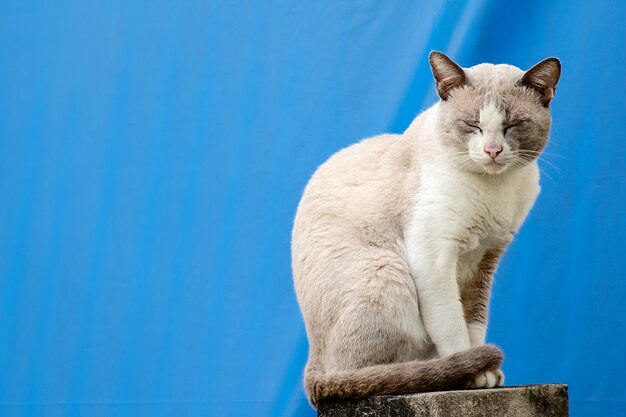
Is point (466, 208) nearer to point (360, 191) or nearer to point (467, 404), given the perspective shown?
point (360, 191)

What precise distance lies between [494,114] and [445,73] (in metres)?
0.16

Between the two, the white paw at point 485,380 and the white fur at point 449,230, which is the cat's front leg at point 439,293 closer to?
the white fur at point 449,230

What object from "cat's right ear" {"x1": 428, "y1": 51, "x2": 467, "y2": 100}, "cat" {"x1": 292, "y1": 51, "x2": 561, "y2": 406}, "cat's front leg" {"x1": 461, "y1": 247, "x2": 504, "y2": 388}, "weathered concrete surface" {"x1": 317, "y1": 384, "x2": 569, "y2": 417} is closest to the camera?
"weathered concrete surface" {"x1": 317, "y1": 384, "x2": 569, "y2": 417}

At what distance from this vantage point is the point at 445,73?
1.92m

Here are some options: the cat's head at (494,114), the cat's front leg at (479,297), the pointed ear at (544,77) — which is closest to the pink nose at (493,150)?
the cat's head at (494,114)

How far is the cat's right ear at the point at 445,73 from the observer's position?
6.23 ft

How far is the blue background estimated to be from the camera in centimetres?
254

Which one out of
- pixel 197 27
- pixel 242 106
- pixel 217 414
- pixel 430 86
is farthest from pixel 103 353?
pixel 430 86

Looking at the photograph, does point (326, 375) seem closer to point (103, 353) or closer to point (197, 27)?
point (103, 353)

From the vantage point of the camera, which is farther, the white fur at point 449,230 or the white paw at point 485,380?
the white fur at point 449,230

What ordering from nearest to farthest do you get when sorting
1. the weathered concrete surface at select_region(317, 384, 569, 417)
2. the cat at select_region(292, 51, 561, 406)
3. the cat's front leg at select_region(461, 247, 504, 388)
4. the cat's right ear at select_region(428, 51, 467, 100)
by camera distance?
the weathered concrete surface at select_region(317, 384, 569, 417)
the cat at select_region(292, 51, 561, 406)
the cat's right ear at select_region(428, 51, 467, 100)
the cat's front leg at select_region(461, 247, 504, 388)

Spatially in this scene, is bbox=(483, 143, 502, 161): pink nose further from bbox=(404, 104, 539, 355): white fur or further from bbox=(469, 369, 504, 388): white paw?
bbox=(469, 369, 504, 388): white paw

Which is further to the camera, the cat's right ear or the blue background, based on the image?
the blue background

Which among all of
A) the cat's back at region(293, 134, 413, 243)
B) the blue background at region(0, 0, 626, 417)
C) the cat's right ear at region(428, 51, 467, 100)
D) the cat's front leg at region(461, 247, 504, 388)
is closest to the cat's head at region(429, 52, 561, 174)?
the cat's right ear at region(428, 51, 467, 100)
